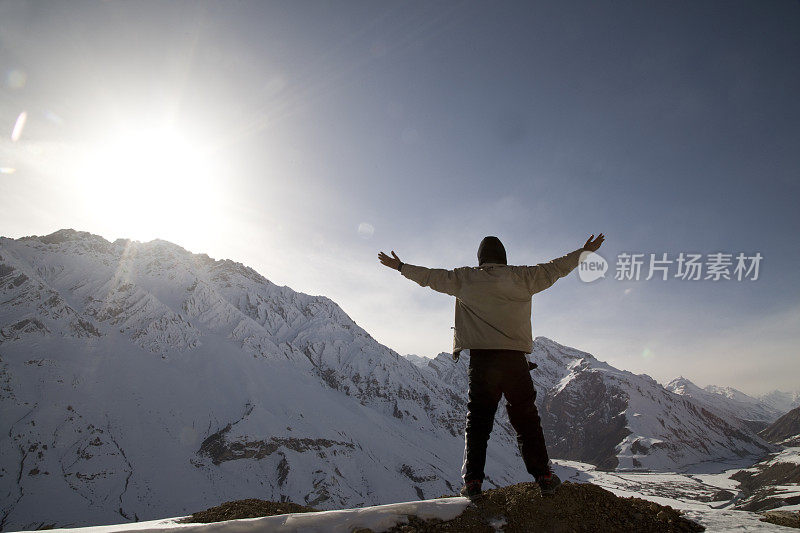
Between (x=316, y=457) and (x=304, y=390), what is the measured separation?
168ft

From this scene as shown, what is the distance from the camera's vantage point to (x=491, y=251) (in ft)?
19.1

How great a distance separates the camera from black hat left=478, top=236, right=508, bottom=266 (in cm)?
577

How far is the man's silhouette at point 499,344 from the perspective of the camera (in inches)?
199

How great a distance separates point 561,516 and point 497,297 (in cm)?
275

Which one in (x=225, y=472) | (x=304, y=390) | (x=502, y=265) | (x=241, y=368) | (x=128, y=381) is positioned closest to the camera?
(x=502, y=265)

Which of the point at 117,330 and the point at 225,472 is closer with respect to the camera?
the point at 225,472

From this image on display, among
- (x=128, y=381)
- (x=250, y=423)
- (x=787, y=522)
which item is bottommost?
(x=250, y=423)

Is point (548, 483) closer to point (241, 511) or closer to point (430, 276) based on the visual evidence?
point (430, 276)

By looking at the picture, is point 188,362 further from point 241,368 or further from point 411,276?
point 411,276

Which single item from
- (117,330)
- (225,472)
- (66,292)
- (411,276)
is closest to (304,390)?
(225,472)

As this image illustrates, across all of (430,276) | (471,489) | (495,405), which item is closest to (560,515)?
(471,489)

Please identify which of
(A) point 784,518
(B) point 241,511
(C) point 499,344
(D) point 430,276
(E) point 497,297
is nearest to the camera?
(A) point 784,518

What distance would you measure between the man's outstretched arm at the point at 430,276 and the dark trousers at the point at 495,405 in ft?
3.50

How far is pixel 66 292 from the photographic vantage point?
7008 inches
